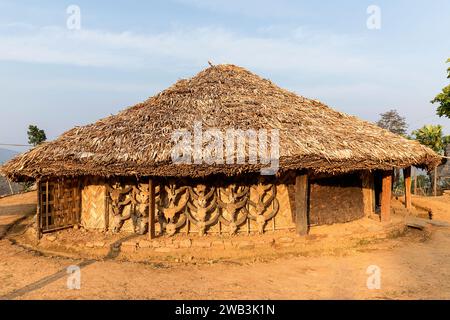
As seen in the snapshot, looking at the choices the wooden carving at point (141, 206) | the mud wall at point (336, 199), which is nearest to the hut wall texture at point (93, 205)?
the wooden carving at point (141, 206)

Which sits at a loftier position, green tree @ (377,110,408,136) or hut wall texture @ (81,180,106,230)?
green tree @ (377,110,408,136)

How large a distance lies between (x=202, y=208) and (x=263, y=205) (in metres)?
1.48

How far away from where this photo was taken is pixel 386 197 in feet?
32.6

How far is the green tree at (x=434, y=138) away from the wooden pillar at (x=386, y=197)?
13.0 metres

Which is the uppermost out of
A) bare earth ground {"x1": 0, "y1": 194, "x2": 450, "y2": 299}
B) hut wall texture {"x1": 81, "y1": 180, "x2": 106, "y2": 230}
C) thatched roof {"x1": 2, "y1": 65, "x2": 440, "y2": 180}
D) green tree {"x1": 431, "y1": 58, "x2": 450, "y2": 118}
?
green tree {"x1": 431, "y1": 58, "x2": 450, "y2": 118}

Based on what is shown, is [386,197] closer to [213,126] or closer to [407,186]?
[407,186]

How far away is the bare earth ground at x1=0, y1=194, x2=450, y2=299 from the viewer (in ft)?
19.2

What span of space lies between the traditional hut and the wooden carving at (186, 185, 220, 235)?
0.02 meters

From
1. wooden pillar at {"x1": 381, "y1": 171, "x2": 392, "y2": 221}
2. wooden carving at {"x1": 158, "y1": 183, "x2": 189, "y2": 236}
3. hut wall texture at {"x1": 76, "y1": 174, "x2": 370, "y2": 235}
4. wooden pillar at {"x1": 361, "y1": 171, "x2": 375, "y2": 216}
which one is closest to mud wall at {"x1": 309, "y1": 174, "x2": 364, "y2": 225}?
hut wall texture at {"x1": 76, "y1": 174, "x2": 370, "y2": 235}

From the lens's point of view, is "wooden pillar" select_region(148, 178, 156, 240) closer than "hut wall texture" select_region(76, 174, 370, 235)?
Yes

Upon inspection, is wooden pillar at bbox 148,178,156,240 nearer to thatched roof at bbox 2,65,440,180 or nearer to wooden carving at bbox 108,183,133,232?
thatched roof at bbox 2,65,440,180

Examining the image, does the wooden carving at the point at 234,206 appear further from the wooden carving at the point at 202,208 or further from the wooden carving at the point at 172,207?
the wooden carving at the point at 172,207

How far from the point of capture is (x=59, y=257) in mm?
8156
